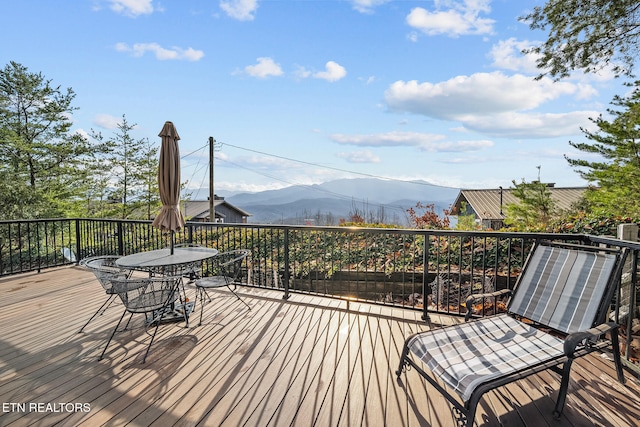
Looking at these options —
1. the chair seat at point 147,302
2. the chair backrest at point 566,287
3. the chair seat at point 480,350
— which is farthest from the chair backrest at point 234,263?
the chair backrest at point 566,287

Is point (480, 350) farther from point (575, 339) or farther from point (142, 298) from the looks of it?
point (142, 298)

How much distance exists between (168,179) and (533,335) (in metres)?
3.81

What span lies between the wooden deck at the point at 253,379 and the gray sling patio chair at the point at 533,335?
8.2 inches

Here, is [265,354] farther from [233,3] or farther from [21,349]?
[233,3]

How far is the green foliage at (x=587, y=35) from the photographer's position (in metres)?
5.10

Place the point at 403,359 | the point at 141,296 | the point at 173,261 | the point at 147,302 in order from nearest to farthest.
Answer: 1. the point at 403,359
2. the point at 147,302
3. the point at 141,296
4. the point at 173,261

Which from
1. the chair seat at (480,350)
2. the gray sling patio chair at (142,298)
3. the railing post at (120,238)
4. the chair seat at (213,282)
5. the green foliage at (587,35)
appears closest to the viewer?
the chair seat at (480,350)

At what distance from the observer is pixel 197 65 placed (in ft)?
30.2

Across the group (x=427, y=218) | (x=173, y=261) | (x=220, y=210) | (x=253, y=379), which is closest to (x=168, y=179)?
(x=173, y=261)

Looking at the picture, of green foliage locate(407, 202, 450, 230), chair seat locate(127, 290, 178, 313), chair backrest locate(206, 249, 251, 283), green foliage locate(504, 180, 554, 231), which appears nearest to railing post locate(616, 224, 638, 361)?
chair backrest locate(206, 249, 251, 283)

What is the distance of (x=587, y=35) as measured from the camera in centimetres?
536

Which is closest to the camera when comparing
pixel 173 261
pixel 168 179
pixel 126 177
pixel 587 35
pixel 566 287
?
pixel 566 287

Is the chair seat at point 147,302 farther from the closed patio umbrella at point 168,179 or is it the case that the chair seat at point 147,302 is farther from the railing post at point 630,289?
the railing post at point 630,289

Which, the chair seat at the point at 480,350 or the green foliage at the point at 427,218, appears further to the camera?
the green foliage at the point at 427,218
